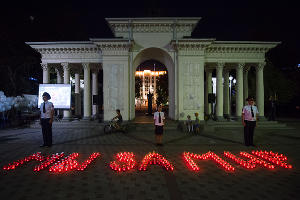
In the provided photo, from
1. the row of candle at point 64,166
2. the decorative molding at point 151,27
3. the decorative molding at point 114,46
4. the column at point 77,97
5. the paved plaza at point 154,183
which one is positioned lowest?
the paved plaza at point 154,183

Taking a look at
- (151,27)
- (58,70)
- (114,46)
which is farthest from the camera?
(58,70)

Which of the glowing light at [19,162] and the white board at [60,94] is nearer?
the glowing light at [19,162]

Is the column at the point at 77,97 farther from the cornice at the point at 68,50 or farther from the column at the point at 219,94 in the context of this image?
the column at the point at 219,94

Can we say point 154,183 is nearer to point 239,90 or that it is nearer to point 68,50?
point 239,90

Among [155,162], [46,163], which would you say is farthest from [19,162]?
[155,162]

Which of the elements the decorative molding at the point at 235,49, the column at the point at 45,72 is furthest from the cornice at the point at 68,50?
the decorative molding at the point at 235,49

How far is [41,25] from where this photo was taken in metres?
27.5

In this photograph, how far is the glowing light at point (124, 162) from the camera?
604cm

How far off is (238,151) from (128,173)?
5.30 meters

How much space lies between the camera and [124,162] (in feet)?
22.2

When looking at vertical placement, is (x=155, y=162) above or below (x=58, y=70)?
below

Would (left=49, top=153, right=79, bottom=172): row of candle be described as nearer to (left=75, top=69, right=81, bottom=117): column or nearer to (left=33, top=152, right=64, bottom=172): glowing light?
(left=33, top=152, right=64, bottom=172): glowing light

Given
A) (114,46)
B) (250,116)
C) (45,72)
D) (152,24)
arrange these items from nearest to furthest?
(250,116)
(114,46)
(152,24)
(45,72)
